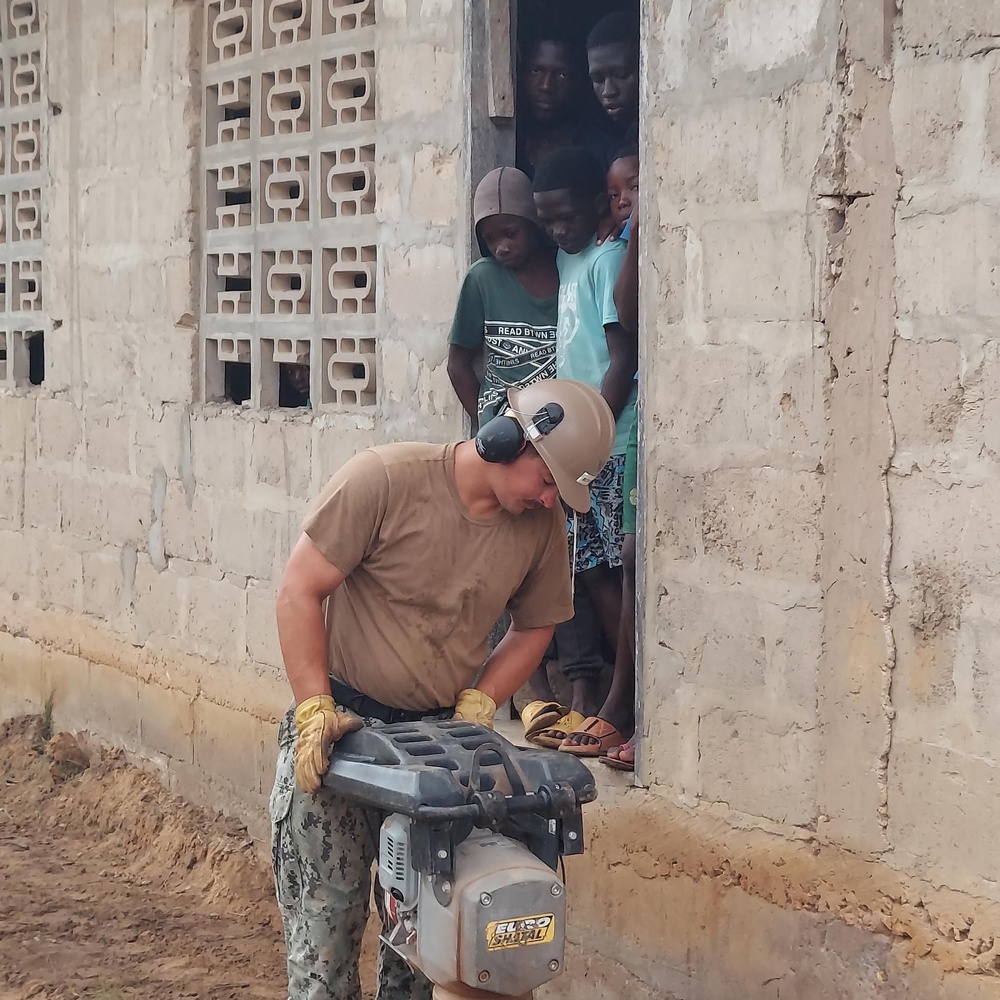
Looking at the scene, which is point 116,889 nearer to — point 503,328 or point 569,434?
point 503,328

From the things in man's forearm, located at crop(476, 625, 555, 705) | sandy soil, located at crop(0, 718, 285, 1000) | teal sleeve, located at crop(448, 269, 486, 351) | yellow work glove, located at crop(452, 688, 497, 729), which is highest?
teal sleeve, located at crop(448, 269, 486, 351)

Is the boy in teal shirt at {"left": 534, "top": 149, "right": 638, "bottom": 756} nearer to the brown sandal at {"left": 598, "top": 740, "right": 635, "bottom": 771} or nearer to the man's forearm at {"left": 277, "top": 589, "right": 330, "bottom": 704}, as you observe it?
the brown sandal at {"left": 598, "top": 740, "right": 635, "bottom": 771}

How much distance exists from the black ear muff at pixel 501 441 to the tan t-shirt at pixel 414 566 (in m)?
0.19

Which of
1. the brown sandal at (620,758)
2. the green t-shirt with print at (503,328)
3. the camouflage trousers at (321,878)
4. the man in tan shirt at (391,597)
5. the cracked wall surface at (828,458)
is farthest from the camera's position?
the green t-shirt with print at (503,328)

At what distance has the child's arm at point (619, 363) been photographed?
458cm

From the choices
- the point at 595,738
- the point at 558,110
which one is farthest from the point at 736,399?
the point at 558,110

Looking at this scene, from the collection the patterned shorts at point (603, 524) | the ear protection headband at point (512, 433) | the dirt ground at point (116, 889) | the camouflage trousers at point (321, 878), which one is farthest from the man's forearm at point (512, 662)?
the dirt ground at point (116, 889)

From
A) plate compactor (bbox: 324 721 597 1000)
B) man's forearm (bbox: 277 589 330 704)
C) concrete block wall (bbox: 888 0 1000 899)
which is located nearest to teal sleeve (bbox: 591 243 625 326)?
concrete block wall (bbox: 888 0 1000 899)

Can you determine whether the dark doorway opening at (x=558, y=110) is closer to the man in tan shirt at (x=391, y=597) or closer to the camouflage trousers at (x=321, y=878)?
the man in tan shirt at (x=391, y=597)

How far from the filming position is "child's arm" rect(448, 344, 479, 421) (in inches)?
192

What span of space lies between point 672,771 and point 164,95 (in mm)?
3634

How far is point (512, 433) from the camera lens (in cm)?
325

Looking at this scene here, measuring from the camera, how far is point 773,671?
394 cm

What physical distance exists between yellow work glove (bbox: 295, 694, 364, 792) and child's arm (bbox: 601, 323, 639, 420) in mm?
1684
